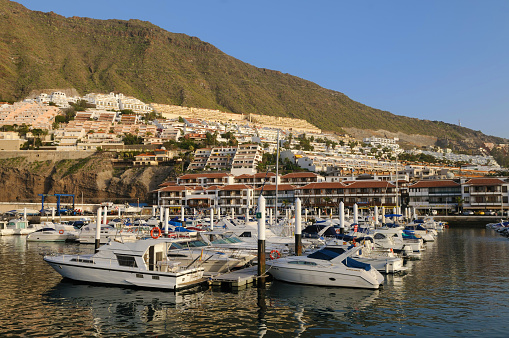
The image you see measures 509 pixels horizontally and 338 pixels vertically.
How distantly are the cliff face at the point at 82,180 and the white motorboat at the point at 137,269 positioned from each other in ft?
330

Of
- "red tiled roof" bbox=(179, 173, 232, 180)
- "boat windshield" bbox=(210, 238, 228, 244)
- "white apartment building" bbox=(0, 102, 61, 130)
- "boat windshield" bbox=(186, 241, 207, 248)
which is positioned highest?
"white apartment building" bbox=(0, 102, 61, 130)

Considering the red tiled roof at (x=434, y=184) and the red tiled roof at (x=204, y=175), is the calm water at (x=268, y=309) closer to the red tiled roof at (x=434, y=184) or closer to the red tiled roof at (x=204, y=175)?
the red tiled roof at (x=434, y=184)

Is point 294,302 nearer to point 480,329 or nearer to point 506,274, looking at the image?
point 480,329

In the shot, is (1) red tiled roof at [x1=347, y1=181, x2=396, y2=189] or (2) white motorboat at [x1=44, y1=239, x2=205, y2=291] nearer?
(2) white motorboat at [x1=44, y1=239, x2=205, y2=291]

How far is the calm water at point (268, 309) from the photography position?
56.6ft

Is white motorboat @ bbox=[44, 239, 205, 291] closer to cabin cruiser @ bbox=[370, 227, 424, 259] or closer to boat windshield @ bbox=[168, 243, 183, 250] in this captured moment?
boat windshield @ bbox=[168, 243, 183, 250]

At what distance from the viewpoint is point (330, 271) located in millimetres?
24250

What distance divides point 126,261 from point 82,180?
11225cm

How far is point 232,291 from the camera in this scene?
79.5 ft

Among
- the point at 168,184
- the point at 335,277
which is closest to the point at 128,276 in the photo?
the point at 335,277

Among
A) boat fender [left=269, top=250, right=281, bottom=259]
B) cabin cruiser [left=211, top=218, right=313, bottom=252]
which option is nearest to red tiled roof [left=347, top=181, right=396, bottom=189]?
cabin cruiser [left=211, top=218, right=313, bottom=252]

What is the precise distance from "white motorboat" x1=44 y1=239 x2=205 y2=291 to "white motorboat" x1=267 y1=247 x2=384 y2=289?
496 centimetres

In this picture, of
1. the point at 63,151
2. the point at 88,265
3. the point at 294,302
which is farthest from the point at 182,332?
the point at 63,151

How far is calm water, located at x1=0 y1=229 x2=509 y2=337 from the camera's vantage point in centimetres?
1725
